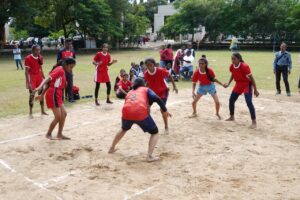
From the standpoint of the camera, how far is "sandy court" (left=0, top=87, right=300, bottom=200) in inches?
205

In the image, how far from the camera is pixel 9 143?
7.46m

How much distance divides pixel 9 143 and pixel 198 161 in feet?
12.4

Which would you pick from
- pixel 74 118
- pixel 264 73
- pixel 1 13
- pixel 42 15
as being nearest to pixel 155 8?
pixel 42 15

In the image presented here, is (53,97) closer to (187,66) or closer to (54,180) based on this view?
(54,180)

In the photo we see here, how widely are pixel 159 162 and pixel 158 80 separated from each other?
228 cm

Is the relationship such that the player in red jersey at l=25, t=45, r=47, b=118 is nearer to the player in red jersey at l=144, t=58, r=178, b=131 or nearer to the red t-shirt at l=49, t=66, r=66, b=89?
the red t-shirt at l=49, t=66, r=66, b=89

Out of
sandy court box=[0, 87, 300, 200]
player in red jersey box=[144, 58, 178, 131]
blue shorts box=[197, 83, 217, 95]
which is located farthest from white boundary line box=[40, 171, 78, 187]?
blue shorts box=[197, 83, 217, 95]

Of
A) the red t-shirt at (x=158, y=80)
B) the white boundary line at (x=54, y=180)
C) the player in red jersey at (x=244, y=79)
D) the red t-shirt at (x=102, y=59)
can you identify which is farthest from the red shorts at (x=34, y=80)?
the player in red jersey at (x=244, y=79)

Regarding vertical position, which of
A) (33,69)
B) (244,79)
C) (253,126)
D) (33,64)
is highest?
(33,64)

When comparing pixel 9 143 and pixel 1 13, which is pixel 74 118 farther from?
pixel 1 13

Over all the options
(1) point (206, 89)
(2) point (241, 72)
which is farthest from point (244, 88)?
(1) point (206, 89)

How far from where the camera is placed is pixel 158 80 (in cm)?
809

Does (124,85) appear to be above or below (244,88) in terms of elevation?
below

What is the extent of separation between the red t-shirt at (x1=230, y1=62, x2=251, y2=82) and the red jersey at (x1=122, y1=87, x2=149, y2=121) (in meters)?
3.30
